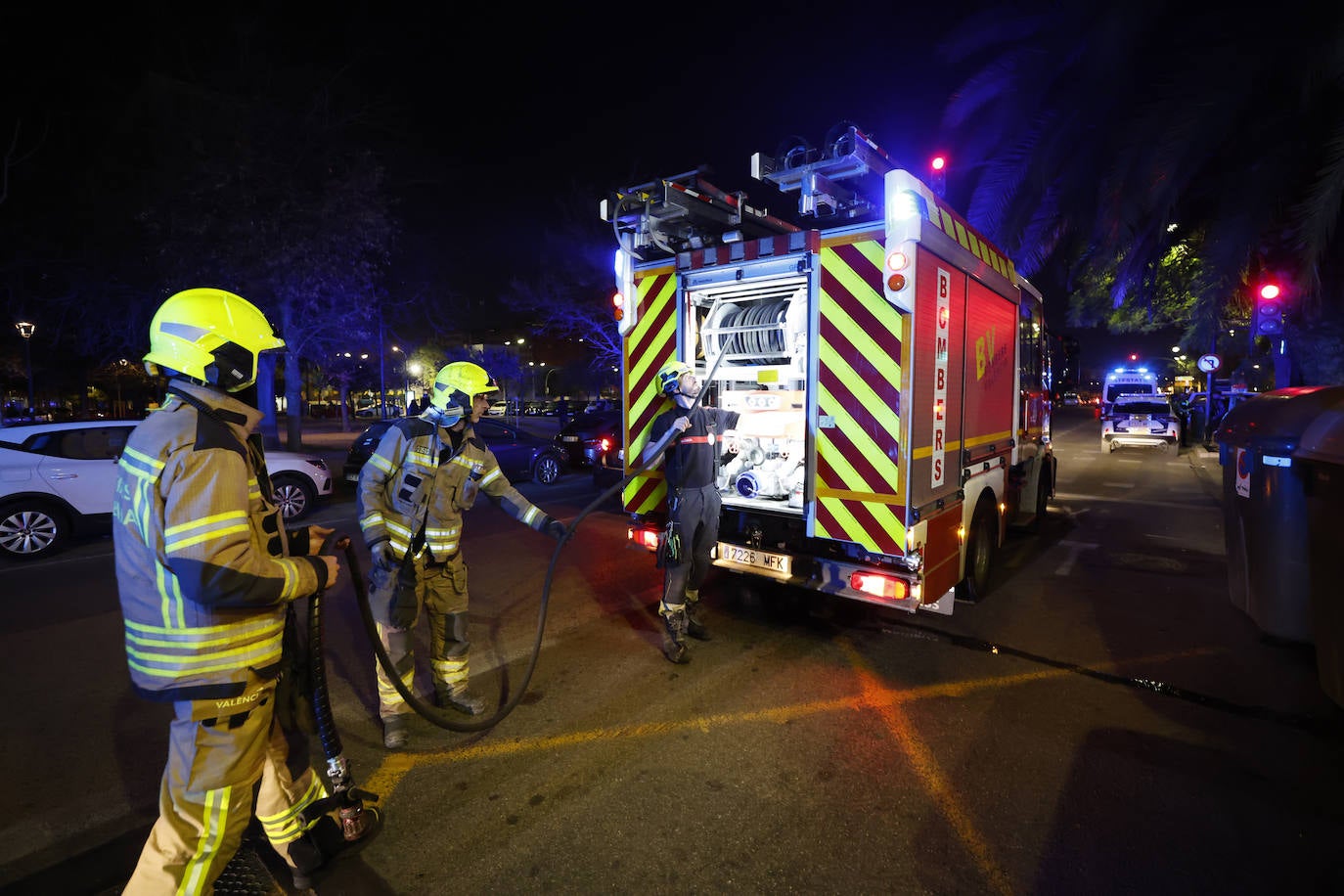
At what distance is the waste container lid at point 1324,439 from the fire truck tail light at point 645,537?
12.3 ft

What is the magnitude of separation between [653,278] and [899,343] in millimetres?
2065

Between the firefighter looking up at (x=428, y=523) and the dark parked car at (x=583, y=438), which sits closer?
the firefighter looking up at (x=428, y=523)

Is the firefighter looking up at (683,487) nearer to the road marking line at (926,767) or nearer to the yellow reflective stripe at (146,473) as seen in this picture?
the road marking line at (926,767)

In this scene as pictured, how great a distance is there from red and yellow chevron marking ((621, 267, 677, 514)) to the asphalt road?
0.97 metres

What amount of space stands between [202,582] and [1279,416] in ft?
16.1

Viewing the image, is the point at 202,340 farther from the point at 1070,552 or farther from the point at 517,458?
the point at 517,458

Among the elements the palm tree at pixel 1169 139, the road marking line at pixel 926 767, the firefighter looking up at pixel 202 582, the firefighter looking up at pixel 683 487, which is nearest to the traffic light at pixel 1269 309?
the palm tree at pixel 1169 139

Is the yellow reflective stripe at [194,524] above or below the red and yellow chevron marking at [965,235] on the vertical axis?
below

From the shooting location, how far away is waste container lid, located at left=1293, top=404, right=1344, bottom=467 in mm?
3176

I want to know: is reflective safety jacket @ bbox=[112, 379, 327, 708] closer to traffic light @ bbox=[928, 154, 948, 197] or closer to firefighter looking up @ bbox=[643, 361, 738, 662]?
firefighter looking up @ bbox=[643, 361, 738, 662]

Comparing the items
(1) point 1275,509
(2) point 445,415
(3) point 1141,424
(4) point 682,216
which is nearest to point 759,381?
(4) point 682,216

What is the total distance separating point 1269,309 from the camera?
828 centimetres

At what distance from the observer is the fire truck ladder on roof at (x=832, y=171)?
14.3 ft

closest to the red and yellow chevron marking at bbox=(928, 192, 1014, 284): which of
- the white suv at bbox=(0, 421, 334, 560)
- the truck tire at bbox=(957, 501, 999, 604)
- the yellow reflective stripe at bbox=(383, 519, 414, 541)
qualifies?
the truck tire at bbox=(957, 501, 999, 604)
